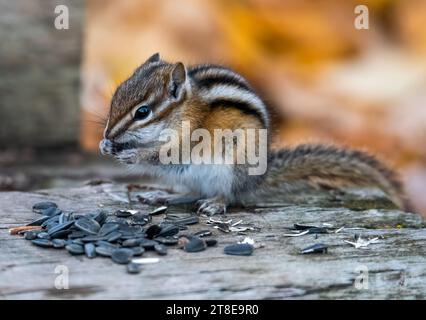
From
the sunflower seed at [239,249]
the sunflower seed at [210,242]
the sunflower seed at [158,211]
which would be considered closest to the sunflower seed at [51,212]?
the sunflower seed at [158,211]

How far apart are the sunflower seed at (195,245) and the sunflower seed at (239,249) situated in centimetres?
10

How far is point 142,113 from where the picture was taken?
4.64 metres

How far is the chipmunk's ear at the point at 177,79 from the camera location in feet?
15.4

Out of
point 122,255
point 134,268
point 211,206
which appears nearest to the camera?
point 134,268

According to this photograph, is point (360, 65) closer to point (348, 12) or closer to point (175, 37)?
point (348, 12)

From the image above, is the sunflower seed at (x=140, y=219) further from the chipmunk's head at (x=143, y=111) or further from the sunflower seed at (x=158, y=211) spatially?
the chipmunk's head at (x=143, y=111)

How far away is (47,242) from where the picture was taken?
3.71 meters

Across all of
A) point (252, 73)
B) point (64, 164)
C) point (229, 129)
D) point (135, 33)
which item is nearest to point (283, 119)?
point (252, 73)

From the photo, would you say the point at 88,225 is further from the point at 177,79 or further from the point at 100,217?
the point at 177,79

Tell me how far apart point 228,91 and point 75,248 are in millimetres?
1461

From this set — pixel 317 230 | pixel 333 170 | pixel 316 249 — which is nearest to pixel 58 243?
pixel 316 249

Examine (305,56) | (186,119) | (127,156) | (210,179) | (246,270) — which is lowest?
(246,270)
